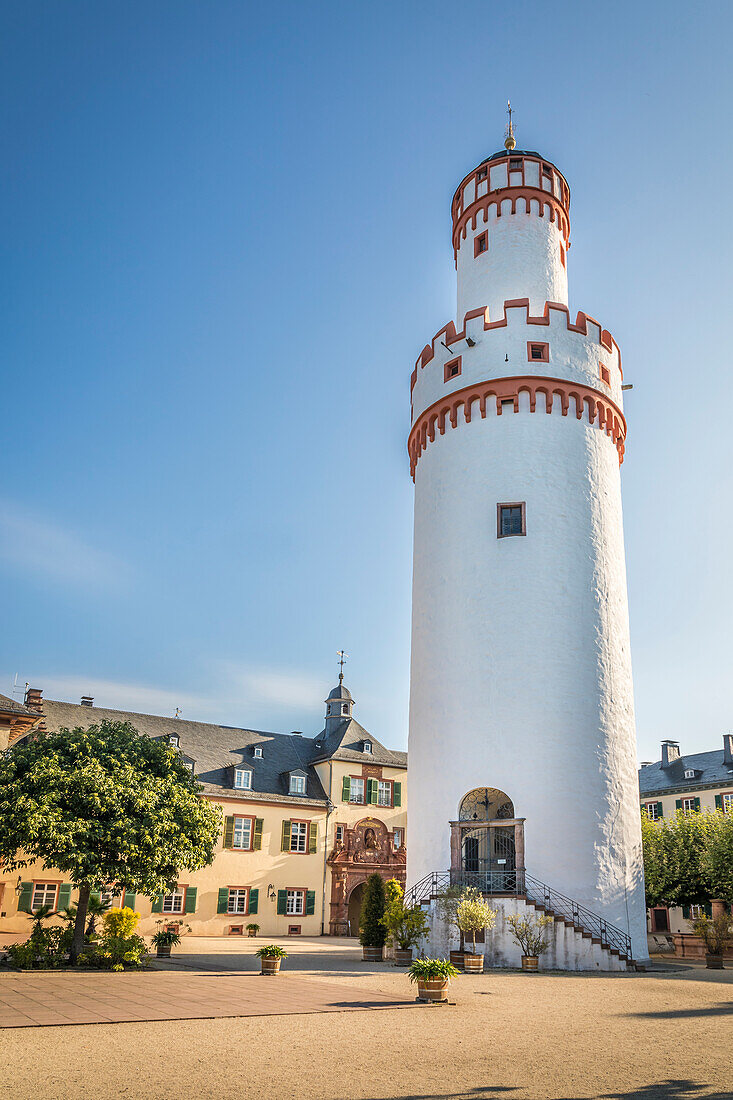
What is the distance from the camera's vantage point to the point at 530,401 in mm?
26016

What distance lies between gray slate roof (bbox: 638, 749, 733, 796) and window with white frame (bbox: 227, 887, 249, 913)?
2323cm

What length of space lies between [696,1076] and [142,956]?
1608 cm

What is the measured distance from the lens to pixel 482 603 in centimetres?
2477

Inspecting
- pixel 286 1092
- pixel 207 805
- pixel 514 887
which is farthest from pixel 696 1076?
pixel 207 805

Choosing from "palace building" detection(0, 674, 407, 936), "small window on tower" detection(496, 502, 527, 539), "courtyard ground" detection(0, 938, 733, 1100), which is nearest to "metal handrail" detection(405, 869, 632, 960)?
"courtyard ground" detection(0, 938, 733, 1100)

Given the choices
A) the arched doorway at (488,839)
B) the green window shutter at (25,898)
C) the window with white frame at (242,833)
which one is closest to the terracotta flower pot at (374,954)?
the arched doorway at (488,839)

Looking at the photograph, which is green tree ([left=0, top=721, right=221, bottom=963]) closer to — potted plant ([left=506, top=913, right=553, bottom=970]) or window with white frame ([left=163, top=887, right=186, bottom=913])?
potted plant ([left=506, top=913, right=553, bottom=970])

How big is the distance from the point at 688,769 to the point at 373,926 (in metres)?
35.0

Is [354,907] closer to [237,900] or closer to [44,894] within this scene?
[237,900]

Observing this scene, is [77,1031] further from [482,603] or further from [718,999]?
[482,603]

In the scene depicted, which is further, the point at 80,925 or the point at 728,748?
the point at 728,748

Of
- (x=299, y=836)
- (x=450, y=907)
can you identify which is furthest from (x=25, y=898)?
(x=450, y=907)

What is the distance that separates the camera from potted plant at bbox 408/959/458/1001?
1359cm

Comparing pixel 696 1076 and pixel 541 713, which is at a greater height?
pixel 541 713
